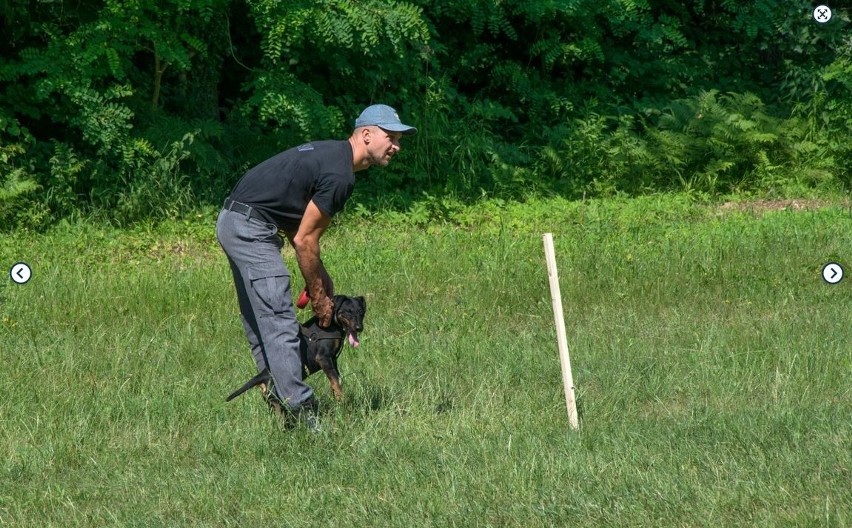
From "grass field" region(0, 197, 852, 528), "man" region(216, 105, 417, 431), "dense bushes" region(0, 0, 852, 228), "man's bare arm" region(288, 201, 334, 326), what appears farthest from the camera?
"dense bushes" region(0, 0, 852, 228)

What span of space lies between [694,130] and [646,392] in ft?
27.1

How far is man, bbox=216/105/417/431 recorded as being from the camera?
6348 millimetres

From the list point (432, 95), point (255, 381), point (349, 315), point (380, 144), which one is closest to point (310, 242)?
point (349, 315)

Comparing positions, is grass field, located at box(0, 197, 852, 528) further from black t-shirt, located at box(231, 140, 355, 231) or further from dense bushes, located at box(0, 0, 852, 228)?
black t-shirt, located at box(231, 140, 355, 231)

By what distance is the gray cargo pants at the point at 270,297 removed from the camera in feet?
21.0

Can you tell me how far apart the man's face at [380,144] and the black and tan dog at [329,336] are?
812 millimetres

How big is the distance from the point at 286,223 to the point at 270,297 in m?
0.44

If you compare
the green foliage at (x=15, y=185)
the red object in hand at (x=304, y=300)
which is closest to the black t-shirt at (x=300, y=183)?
the red object in hand at (x=304, y=300)

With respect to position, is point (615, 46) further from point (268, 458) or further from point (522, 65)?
point (268, 458)

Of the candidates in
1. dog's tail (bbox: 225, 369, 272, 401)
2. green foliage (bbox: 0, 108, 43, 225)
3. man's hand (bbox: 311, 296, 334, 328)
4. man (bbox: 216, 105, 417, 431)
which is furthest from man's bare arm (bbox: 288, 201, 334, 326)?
green foliage (bbox: 0, 108, 43, 225)

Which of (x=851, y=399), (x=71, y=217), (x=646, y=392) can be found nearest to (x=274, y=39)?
(x=71, y=217)

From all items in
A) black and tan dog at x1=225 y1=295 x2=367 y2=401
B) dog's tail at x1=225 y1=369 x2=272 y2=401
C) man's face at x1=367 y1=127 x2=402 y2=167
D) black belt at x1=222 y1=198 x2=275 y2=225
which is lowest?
dog's tail at x1=225 y1=369 x2=272 y2=401

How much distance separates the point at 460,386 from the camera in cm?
749

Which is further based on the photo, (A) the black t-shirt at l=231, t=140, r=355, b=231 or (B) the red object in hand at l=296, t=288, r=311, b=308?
(B) the red object in hand at l=296, t=288, r=311, b=308
